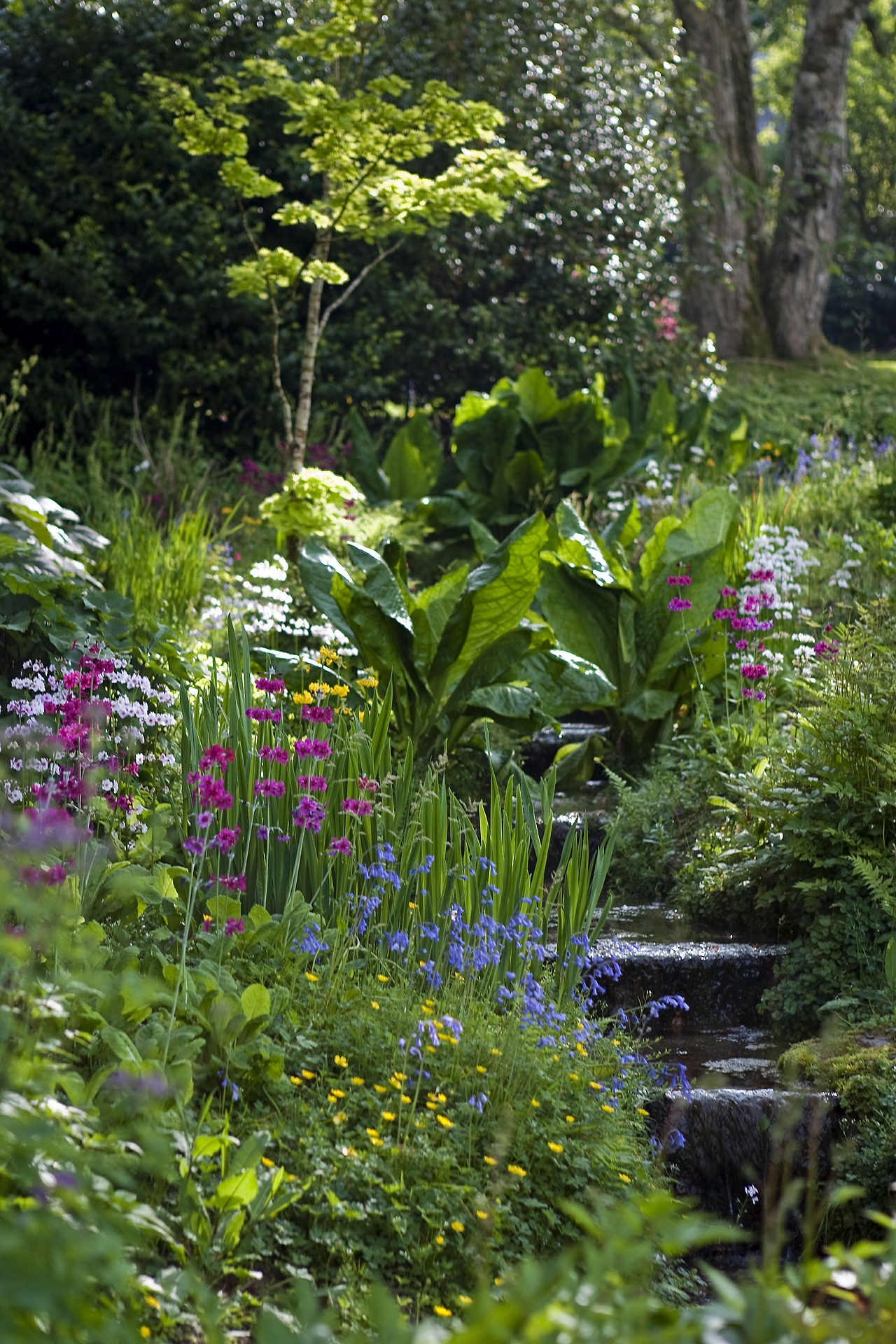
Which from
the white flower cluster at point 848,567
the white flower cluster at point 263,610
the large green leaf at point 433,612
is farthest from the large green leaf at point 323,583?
the white flower cluster at point 848,567

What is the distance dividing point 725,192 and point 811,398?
2.40 meters

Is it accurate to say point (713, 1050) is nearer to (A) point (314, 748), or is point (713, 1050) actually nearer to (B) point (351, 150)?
(A) point (314, 748)

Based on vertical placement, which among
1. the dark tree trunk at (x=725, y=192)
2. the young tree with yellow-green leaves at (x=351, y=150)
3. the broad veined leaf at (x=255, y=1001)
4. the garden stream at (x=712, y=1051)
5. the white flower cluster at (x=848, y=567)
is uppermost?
the dark tree trunk at (x=725, y=192)

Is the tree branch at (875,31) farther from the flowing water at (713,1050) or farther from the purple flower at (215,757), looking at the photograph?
the purple flower at (215,757)

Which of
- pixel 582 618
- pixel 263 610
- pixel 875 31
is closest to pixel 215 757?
pixel 263 610

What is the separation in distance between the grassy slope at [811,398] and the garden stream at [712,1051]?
7.26 m

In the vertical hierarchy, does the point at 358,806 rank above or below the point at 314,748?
below

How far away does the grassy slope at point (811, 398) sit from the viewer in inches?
463

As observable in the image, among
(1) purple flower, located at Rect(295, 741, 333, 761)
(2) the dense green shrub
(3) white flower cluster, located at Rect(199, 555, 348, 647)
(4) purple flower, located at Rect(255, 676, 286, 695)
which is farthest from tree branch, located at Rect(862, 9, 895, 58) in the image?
(1) purple flower, located at Rect(295, 741, 333, 761)

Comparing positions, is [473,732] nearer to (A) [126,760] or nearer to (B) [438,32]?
(A) [126,760]

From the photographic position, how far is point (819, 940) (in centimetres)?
382

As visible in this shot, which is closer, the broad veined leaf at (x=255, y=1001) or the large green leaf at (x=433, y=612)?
the broad veined leaf at (x=255, y=1001)

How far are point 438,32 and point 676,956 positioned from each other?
939 cm

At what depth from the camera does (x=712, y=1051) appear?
12.2 ft
